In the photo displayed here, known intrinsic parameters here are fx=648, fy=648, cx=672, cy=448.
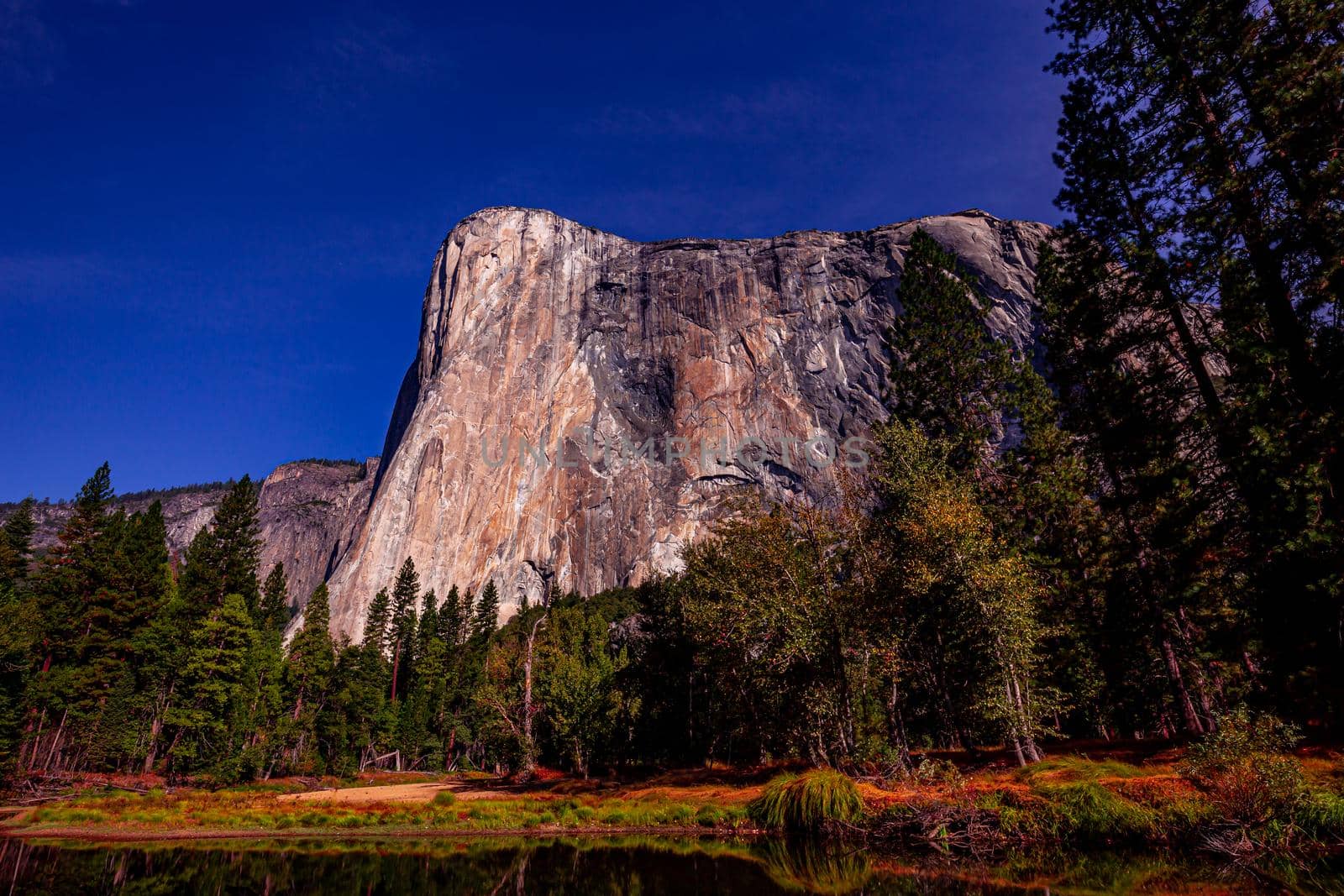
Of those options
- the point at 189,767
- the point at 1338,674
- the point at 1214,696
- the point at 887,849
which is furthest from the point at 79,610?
the point at 1214,696

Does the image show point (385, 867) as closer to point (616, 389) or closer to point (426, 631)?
point (426, 631)

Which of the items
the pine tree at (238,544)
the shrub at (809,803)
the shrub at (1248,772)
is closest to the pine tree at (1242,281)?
the shrub at (1248,772)

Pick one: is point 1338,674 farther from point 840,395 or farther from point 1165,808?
point 840,395

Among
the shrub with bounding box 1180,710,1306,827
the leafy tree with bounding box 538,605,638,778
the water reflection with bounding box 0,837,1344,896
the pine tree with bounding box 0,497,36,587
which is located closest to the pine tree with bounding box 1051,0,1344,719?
the shrub with bounding box 1180,710,1306,827

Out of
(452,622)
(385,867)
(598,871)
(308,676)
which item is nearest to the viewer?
(598,871)

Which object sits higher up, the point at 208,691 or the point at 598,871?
the point at 208,691

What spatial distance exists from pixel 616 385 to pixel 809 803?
107203mm

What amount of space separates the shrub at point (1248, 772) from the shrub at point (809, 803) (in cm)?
617

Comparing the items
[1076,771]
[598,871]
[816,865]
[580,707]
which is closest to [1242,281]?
[1076,771]

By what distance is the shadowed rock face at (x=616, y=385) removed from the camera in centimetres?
10550

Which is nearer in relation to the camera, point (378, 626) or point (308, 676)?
point (308, 676)

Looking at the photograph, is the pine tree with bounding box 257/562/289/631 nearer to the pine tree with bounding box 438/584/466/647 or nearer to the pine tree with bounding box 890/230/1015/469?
the pine tree with bounding box 438/584/466/647

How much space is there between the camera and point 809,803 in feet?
47.0

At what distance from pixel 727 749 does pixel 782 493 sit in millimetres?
76428
